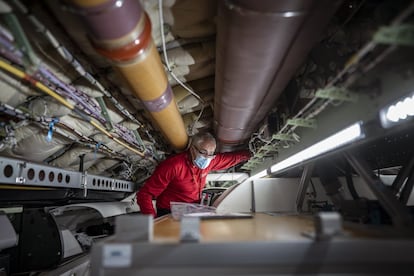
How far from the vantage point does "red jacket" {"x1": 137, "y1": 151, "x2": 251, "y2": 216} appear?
2.30 m

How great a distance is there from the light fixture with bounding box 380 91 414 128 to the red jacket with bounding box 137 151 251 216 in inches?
59.6

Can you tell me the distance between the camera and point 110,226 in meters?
2.74

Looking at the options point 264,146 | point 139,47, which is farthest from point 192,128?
point 139,47

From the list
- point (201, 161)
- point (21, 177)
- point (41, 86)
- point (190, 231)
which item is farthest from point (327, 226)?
point (201, 161)

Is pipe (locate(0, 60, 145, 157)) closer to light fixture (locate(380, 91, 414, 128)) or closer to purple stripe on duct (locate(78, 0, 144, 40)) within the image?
purple stripe on duct (locate(78, 0, 144, 40))

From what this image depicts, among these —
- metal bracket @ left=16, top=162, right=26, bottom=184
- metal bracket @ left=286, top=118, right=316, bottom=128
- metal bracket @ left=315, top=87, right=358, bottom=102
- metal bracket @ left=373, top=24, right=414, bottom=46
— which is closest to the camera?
metal bracket @ left=373, top=24, right=414, bottom=46

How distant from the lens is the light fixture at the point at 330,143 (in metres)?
0.90

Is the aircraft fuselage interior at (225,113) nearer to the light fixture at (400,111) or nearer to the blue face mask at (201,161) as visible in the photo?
the light fixture at (400,111)

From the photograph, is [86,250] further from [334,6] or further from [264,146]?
[334,6]

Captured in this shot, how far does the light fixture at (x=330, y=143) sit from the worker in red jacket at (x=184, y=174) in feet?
2.68

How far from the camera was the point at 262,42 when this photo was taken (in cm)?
83

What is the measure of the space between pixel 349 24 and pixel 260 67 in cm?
34

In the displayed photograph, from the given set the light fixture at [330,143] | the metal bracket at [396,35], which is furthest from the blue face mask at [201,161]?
the metal bracket at [396,35]

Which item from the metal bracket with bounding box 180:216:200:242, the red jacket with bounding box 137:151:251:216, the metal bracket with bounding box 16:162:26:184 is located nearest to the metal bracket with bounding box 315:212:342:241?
the metal bracket with bounding box 180:216:200:242
